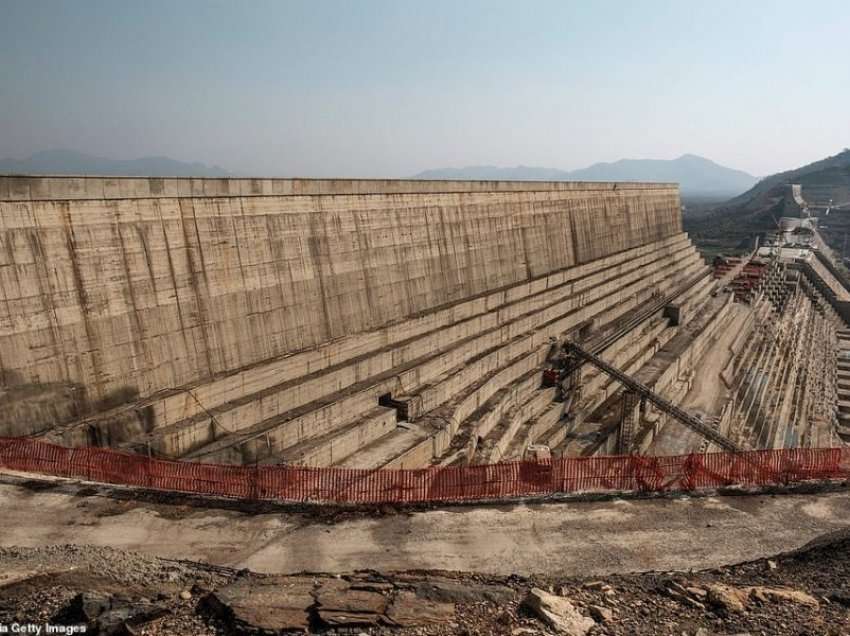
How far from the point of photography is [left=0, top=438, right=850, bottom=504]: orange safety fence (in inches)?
473

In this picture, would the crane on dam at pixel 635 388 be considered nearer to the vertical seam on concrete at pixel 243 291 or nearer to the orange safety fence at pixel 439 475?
the orange safety fence at pixel 439 475

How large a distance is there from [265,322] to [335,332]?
318cm

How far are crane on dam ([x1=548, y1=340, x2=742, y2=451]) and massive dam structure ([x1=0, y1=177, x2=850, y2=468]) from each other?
117 mm

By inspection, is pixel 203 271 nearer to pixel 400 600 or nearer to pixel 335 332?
pixel 335 332

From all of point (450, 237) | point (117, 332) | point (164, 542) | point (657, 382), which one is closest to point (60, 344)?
point (117, 332)

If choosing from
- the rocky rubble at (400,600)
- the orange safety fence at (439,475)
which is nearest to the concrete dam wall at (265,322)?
the orange safety fence at (439,475)

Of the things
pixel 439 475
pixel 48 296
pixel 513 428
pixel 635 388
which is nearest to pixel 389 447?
pixel 439 475

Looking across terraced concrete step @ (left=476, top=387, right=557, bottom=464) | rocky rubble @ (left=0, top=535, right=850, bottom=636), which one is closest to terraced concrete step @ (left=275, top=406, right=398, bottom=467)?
terraced concrete step @ (left=476, top=387, right=557, bottom=464)

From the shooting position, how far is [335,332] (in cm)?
2145

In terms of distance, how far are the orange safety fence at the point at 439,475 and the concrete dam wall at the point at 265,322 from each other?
4.13 feet

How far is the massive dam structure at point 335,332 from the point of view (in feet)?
46.3

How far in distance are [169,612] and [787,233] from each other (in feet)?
429

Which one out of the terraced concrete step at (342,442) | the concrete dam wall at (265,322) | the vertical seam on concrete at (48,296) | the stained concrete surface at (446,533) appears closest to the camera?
the stained concrete surface at (446,533)

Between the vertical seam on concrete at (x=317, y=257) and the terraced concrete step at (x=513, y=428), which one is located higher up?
the vertical seam on concrete at (x=317, y=257)
